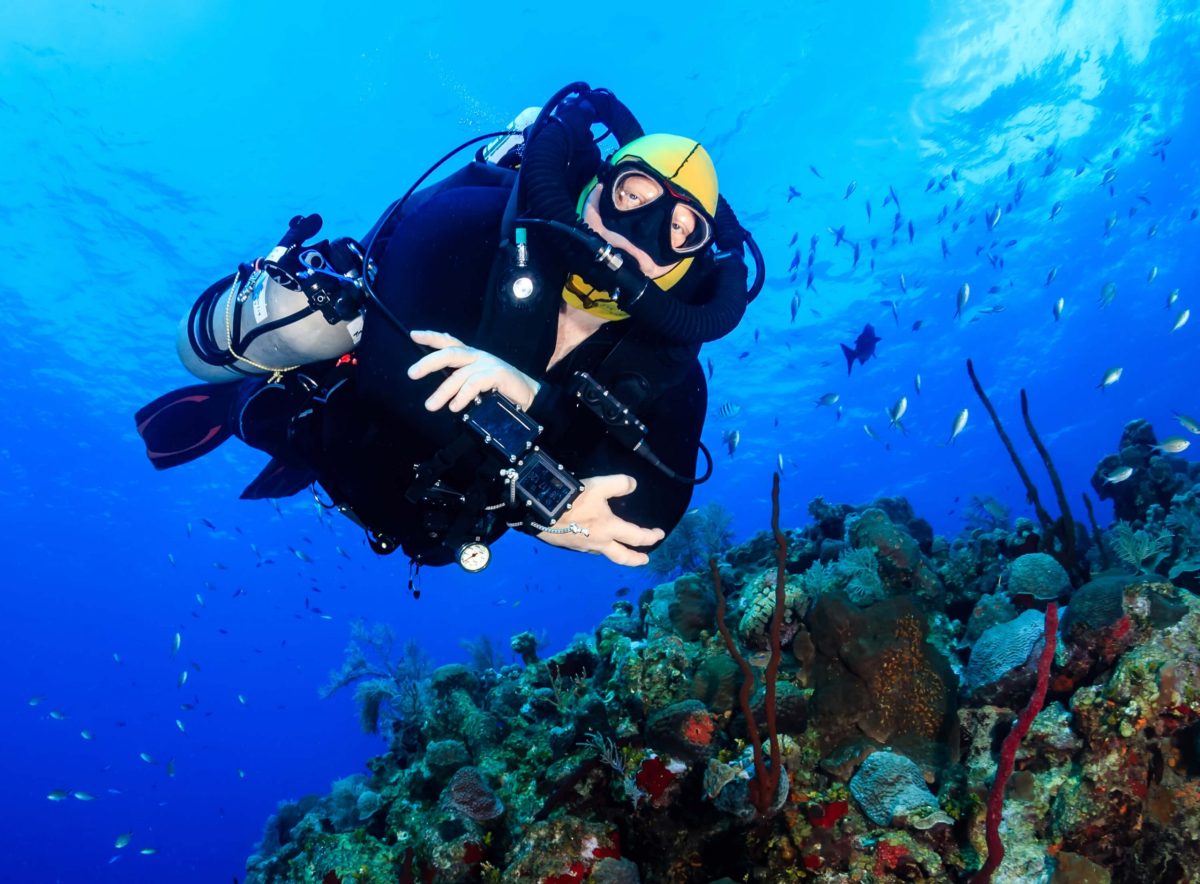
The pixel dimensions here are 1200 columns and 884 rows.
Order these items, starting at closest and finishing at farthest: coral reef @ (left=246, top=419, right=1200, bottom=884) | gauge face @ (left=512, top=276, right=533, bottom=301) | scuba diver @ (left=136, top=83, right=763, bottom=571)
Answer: scuba diver @ (left=136, top=83, right=763, bottom=571) → gauge face @ (left=512, top=276, right=533, bottom=301) → coral reef @ (left=246, top=419, right=1200, bottom=884)

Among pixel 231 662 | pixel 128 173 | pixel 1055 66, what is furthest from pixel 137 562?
pixel 1055 66

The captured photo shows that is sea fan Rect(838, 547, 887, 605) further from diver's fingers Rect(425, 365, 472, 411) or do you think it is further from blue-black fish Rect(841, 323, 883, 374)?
blue-black fish Rect(841, 323, 883, 374)

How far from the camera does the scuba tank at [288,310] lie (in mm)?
3258

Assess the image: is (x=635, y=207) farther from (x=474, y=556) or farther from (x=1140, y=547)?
(x=1140, y=547)

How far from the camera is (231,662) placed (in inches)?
3706

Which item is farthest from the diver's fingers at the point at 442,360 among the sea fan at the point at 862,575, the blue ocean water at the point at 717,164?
the blue ocean water at the point at 717,164

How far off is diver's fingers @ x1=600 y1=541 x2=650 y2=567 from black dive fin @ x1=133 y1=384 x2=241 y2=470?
3.75m

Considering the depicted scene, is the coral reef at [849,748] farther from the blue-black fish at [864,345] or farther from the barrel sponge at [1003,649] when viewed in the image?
the blue-black fish at [864,345]

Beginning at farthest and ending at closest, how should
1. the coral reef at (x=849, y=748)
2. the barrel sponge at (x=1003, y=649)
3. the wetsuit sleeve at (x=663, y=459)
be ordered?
the barrel sponge at (x=1003, y=649)
the coral reef at (x=849, y=748)
the wetsuit sleeve at (x=663, y=459)

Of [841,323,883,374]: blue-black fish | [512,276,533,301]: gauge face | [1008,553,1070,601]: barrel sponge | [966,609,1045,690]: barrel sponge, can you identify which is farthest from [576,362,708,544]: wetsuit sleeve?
[841,323,883,374]: blue-black fish

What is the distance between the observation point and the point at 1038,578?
219 inches

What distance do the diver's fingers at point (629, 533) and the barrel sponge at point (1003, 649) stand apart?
3069mm

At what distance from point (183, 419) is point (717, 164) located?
898 inches

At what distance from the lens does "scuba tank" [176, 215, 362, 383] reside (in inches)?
128
